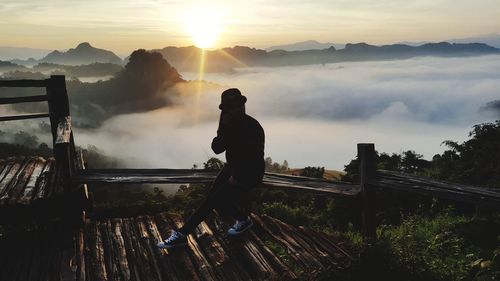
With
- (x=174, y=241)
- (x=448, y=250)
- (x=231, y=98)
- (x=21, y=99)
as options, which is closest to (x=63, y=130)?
(x=21, y=99)

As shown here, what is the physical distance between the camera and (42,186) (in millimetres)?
6855

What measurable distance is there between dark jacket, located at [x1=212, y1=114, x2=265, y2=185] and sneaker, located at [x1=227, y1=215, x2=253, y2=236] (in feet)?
2.91

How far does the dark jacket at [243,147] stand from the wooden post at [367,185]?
145cm

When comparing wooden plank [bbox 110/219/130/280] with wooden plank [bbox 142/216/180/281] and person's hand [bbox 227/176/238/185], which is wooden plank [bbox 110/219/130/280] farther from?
person's hand [bbox 227/176/238/185]

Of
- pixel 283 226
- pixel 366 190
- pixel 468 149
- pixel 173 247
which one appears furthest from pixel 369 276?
pixel 468 149

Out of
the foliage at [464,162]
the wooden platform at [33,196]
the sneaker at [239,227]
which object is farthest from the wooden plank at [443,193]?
the foliage at [464,162]

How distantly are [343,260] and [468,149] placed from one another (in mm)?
24952

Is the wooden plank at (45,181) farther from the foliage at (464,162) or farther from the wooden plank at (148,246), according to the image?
the foliage at (464,162)

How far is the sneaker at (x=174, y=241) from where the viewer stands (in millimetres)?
6297

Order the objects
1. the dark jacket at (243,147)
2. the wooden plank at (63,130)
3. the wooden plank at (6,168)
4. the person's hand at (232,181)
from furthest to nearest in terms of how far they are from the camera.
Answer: the wooden plank at (6,168)
the wooden plank at (63,130)
the person's hand at (232,181)
the dark jacket at (243,147)

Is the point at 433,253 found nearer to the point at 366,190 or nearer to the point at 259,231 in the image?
the point at 366,190

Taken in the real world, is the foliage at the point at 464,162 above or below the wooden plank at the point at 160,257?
below

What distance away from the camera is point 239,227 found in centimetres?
673

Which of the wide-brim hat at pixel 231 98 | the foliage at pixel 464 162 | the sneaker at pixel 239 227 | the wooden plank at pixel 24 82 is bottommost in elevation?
the foliage at pixel 464 162
